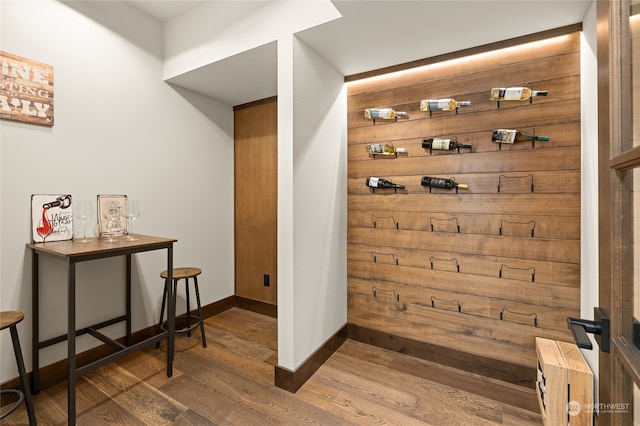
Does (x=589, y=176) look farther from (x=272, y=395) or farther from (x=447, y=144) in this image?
(x=272, y=395)

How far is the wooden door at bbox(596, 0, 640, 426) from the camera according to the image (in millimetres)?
619

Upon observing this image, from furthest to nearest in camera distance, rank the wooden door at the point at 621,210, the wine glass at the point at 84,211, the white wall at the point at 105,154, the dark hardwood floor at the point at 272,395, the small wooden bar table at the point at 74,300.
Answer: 1. the wine glass at the point at 84,211
2. the white wall at the point at 105,154
3. the dark hardwood floor at the point at 272,395
4. the small wooden bar table at the point at 74,300
5. the wooden door at the point at 621,210

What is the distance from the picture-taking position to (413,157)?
232cm

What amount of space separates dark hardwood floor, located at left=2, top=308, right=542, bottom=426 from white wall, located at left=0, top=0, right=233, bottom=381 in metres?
0.45

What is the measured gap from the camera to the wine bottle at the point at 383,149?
7.74ft

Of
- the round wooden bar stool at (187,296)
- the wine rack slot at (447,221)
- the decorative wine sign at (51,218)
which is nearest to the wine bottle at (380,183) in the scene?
the wine rack slot at (447,221)

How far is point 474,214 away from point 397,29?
1.35m

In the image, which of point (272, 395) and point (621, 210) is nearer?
point (621, 210)

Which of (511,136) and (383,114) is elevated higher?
(383,114)

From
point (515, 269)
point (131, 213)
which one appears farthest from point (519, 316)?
point (131, 213)

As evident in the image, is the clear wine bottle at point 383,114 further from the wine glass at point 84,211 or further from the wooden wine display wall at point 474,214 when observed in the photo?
the wine glass at point 84,211

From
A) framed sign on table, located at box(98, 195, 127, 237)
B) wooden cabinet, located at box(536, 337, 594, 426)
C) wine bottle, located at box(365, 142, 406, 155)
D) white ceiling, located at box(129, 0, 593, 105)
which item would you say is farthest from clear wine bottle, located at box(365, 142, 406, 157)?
framed sign on table, located at box(98, 195, 127, 237)

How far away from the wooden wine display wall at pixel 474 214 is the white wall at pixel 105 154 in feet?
5.14

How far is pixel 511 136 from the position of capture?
6.34 ft
